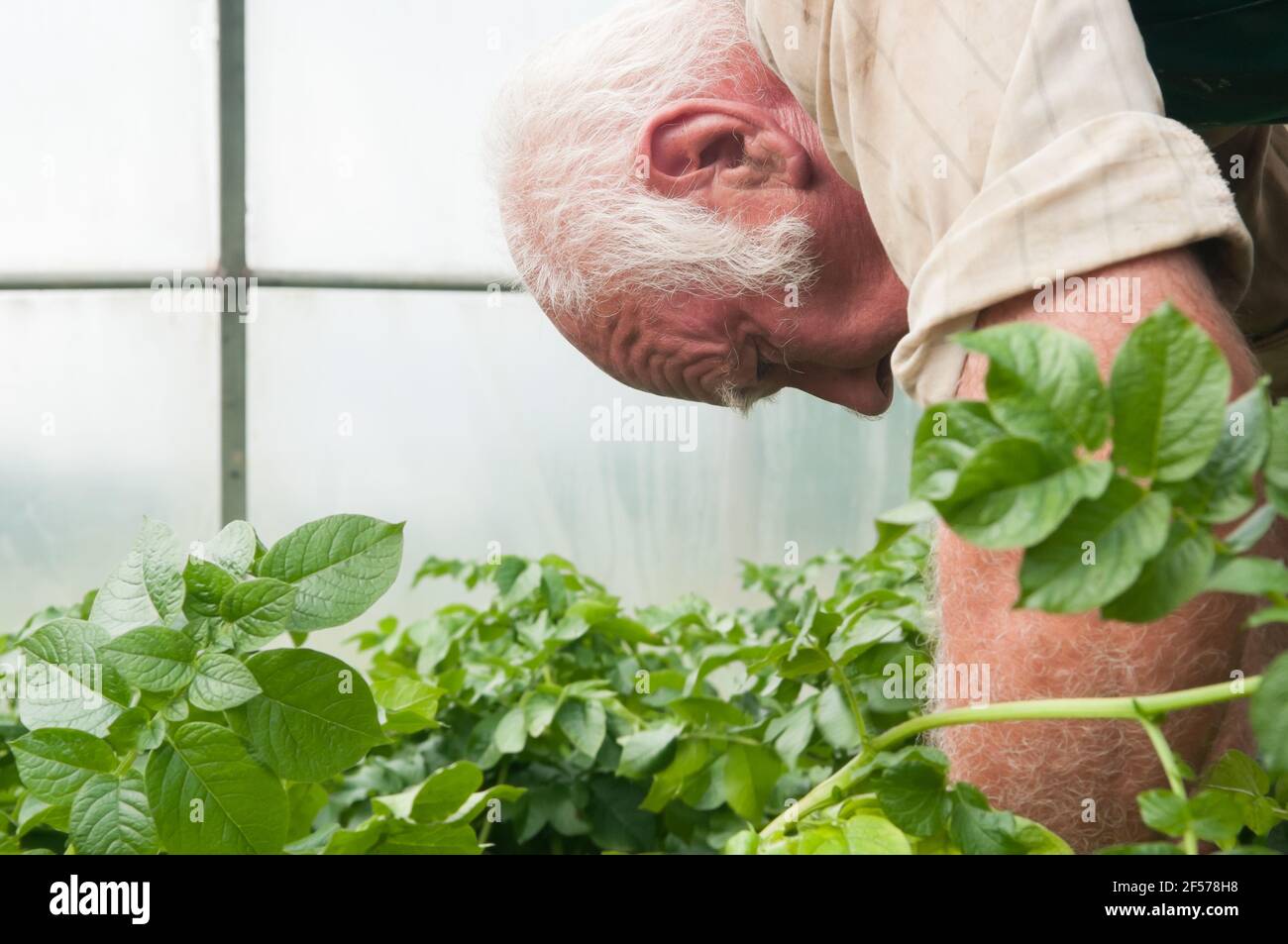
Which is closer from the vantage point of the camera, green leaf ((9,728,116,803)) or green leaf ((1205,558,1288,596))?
green leaf ((1205,558,1288,596))

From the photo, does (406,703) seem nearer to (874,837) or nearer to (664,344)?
(874,837)

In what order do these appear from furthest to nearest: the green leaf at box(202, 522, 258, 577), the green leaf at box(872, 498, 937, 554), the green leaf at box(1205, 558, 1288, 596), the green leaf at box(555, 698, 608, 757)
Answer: the green leaf at box(555, 698, 608, 757), the green leaf at box(202, 522, 258, 577), the green leaf at box(872, 498, 937, 554), the green leaf at box(1205, 558, 1288, 596)

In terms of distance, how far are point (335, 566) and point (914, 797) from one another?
23 cm

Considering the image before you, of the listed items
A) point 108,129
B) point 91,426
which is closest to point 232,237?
point 108,129

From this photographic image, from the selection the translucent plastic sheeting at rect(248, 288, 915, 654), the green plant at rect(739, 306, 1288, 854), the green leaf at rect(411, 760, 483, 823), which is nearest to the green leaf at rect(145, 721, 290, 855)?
the green leaf at rect(411, 760, 483, 823)

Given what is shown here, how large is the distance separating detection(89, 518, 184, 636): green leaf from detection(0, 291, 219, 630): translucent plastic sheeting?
2844 mm

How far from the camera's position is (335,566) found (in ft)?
1.38

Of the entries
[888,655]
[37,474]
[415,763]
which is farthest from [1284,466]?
[37,474]

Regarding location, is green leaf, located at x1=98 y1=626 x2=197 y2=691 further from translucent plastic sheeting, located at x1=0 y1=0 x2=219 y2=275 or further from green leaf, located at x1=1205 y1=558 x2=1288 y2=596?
translucent plastic sheeting, located at x1=0 y1=0 x2=219 y2=275

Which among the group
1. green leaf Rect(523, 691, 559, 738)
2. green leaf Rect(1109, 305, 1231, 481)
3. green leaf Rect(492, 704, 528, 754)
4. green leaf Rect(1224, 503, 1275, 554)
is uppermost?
green leaf Rect(1109, 305, 1231, 481)

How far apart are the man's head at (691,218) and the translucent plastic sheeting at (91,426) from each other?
2.27m

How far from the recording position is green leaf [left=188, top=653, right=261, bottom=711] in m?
0.39

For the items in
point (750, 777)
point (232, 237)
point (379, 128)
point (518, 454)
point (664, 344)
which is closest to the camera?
point (750, 777)

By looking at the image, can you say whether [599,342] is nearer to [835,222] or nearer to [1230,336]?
[835,222]
